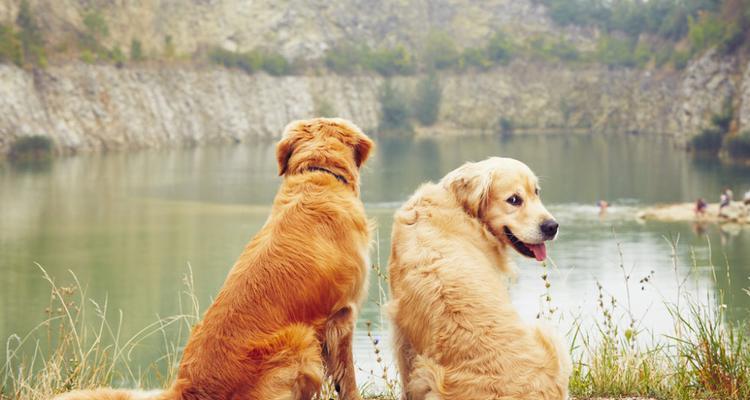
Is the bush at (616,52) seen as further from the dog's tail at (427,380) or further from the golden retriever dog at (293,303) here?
the dog's tail at (427,380)

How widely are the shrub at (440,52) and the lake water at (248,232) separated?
6101cm

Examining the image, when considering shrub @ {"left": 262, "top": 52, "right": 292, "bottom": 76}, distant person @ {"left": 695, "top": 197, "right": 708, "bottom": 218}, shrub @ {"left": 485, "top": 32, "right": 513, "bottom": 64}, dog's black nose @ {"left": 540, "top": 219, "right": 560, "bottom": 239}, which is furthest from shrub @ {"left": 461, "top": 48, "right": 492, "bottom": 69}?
dog's black nose @ {"left": 540, "top": 219, "right": 560, "bottom": 239}

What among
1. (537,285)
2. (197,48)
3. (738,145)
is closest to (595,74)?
(197,48)

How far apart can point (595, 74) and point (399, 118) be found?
119 feet

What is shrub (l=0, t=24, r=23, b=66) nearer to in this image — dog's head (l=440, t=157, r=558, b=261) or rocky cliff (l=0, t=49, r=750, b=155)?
rocky cliff (l=0, t=49, r=750, b=155)

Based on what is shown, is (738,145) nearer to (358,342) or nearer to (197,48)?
(358,342)

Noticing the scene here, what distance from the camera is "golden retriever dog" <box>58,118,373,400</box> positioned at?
496 centimetres

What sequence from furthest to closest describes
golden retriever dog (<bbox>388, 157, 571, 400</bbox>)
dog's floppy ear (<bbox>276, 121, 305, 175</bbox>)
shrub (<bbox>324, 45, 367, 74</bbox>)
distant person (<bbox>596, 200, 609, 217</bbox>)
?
shrub (<bbox>324, 45, 367, 74</bbox>), distant person (<bbox>596, 200, 609, 217</bbox>), dog's floppy ear (<bbox>276, 121, 305, 175</bbox>), golden retriever dog (<bbox>388, 157, 571, 400</bbox>)

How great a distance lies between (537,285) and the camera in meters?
31.3

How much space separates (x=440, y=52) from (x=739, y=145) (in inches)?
3430

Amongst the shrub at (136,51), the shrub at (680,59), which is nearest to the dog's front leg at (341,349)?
the shrub at (136,51)

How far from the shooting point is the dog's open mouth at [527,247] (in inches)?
233

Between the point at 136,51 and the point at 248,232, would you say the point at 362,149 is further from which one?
the point at 136,51

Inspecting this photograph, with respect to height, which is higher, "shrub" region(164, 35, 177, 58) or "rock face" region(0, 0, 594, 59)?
"rock face" region(0, 0, 594, 59)
